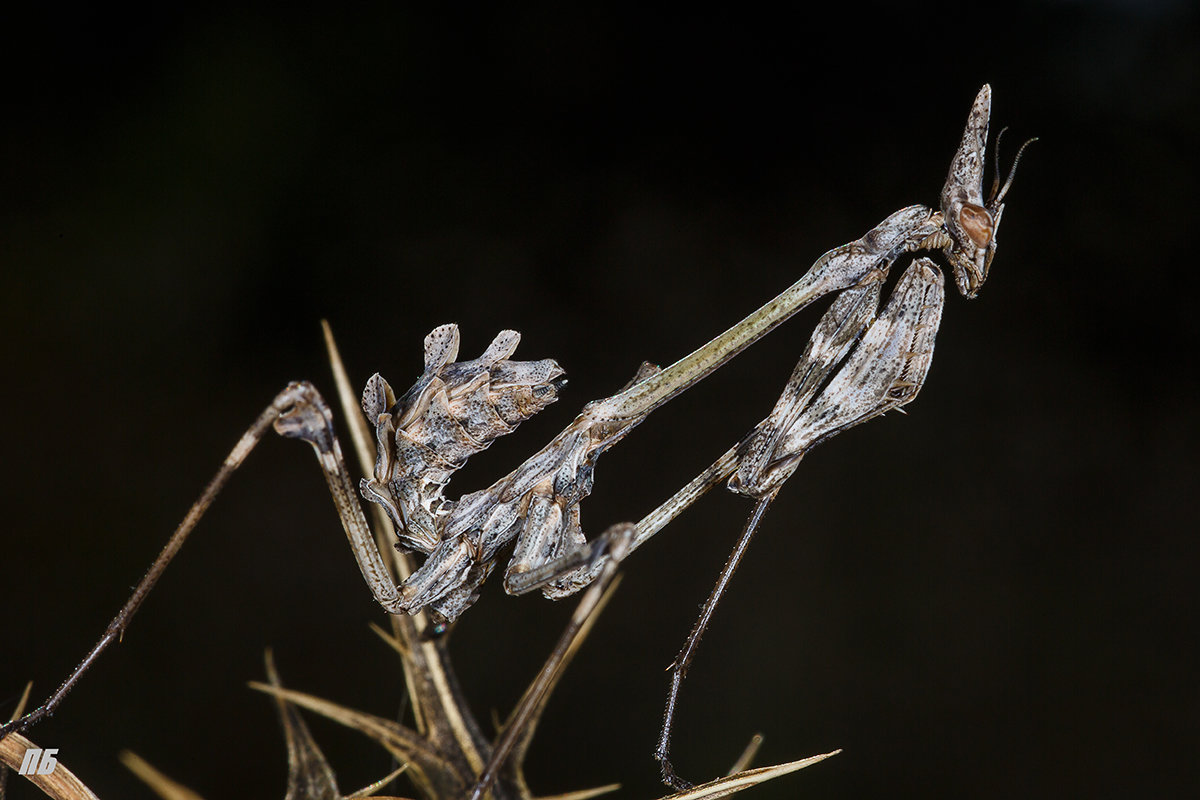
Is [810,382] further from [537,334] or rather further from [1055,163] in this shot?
[1055,163]

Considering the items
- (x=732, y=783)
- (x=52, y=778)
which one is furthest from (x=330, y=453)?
(x=732, y=783)

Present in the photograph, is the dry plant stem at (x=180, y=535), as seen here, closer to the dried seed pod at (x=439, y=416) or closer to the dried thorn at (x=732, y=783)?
the dried seed pod at (x=439, y=416)

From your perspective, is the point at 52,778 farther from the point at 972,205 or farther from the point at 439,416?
the point at 972,205

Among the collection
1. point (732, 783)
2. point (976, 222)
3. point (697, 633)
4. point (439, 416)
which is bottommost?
point (732, 783)

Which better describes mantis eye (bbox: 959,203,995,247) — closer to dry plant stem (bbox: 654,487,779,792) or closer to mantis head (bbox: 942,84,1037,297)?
mantis head (bbox: 942,84,1037,297)

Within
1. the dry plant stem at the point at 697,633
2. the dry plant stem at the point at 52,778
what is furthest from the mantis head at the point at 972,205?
the dry plant stem at the point at 52,778

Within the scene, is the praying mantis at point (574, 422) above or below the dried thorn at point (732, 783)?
above

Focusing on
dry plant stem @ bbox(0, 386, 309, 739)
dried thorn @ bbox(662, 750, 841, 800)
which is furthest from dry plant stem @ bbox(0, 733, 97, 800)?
dried thorn @ bbox(662, 750, 841, 800)

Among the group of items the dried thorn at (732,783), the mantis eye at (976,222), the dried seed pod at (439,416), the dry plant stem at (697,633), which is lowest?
the dried thorn at (732,783)
